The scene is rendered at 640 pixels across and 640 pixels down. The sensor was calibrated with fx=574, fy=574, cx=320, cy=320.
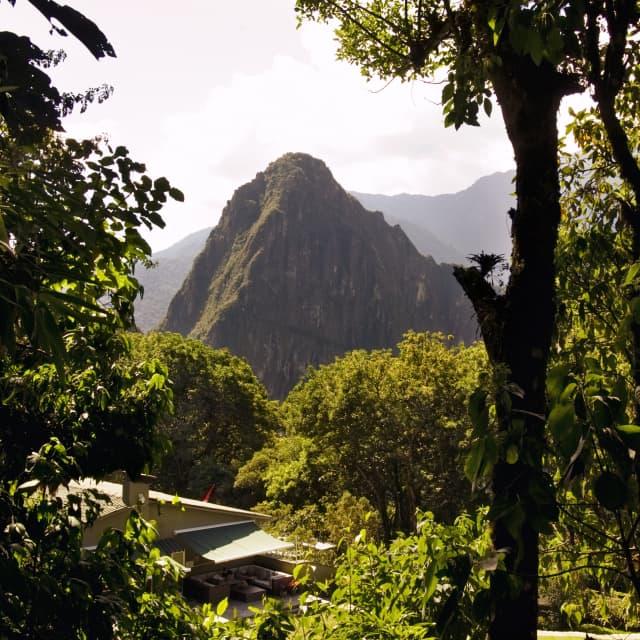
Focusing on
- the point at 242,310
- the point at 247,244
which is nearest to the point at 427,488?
the point at 242,310

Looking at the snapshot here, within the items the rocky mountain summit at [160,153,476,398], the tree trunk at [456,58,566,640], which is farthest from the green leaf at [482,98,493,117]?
the rocky mountain summit at [160,153,476,398]

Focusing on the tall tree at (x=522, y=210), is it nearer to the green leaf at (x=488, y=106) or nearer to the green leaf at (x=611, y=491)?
the green leaf at (x=488, y=106)

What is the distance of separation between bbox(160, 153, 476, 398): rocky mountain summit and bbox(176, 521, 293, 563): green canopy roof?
12019cm

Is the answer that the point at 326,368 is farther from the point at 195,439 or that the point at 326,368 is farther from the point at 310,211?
the point at 310,211

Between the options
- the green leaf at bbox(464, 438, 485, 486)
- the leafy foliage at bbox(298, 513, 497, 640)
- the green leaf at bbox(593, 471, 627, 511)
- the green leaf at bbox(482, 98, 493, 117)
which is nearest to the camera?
the green leaf at bbox(593, 471, 627, 511)

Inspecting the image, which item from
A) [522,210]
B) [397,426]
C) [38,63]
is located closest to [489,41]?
[522,210]

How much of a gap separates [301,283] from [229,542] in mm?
137797

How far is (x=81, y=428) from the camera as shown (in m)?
2.75

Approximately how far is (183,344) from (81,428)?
33.6m

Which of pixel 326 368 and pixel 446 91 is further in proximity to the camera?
pixel 326 368

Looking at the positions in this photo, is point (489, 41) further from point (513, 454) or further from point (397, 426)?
point (397, 426)

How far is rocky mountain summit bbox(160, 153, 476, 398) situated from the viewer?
145250 mm

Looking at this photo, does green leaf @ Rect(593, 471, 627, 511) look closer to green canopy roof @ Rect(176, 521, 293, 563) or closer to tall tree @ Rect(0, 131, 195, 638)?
tall tree @ Rect(0, 131, 195, 638)

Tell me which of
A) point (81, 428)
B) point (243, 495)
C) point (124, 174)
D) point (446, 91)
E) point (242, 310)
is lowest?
point (243, 495)
